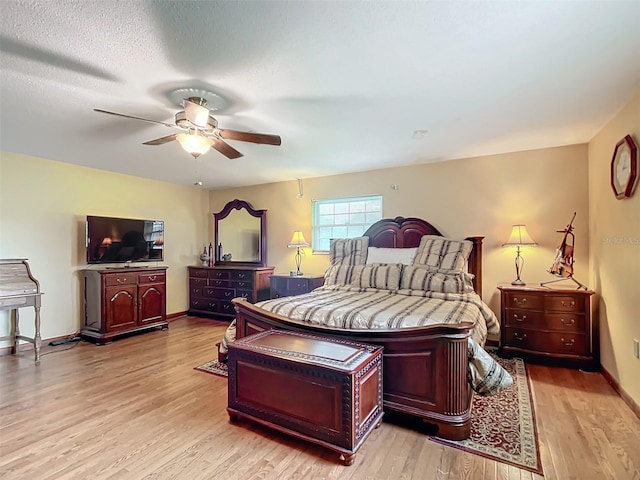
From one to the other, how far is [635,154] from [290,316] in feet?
9.47

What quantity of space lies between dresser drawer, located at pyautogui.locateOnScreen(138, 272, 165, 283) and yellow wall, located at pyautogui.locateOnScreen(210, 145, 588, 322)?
303 cm

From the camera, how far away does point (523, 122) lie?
3023 millimetres

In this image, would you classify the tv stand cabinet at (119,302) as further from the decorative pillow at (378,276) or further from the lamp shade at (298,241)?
the decorative pillow at (378,276)

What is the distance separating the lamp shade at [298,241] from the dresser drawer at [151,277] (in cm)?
200

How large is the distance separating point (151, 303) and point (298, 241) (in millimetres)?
2335

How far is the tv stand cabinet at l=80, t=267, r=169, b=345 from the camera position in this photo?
14.4 feet

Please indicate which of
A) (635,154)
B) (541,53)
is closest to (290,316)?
(541,53)

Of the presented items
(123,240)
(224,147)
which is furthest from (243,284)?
(224,147)

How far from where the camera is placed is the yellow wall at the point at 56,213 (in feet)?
13.1

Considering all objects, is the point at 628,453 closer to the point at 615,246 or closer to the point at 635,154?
the point at 615,246

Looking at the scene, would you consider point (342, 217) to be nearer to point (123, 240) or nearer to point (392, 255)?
point (392, 255)

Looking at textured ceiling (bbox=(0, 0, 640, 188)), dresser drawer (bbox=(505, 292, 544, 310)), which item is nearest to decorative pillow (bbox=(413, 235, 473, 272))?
dresser drawer (bbox=(505, 292, 544, 310))

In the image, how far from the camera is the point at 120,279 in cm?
457

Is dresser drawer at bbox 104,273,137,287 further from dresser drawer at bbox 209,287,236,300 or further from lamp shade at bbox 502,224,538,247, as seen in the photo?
lamp shade at bbox 502,224,538,247
